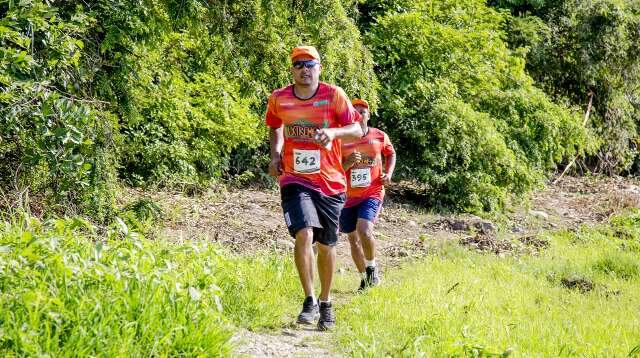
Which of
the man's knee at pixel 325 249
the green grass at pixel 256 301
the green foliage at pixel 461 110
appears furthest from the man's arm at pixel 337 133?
the green foliage at pixel 461 110

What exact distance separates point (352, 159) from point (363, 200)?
44 centimetres

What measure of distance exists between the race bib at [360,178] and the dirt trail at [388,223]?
1.08 meters

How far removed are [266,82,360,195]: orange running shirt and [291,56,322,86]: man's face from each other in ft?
0.45

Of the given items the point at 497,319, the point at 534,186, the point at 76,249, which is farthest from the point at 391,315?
the point at 534,186

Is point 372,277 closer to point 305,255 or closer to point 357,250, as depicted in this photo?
point 357,250

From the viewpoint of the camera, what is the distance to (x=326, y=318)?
633 centimetres

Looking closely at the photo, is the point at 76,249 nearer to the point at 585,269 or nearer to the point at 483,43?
the point at 585,269

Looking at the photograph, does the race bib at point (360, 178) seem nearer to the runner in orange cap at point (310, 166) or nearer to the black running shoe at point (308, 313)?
the runner in orange cap at point (310, 166)

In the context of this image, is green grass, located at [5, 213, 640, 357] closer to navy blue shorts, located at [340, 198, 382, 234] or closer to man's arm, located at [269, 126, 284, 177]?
navy blue shorts, located at [340, 198, 382, 234]

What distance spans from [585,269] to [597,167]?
40.7 ft

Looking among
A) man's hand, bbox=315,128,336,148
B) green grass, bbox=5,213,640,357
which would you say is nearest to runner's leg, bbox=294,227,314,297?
green grass, bbox=5,213,640,357

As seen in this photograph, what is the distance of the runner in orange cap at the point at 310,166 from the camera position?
629 centimetres

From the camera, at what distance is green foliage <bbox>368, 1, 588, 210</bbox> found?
14.1 m

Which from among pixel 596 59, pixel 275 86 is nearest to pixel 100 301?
pixel 275 86
